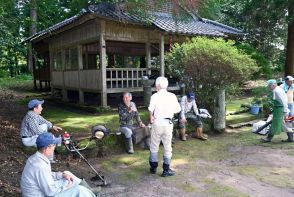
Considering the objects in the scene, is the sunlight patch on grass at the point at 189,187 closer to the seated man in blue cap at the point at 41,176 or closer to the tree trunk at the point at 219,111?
→ the seated man in blue cap at the point at 41,176

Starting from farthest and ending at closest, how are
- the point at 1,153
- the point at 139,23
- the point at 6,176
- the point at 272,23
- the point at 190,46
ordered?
1. the point at 272,23
2. the point at 139,23
3. the point at 190,46
4. the point at 1,153
5. the point at 6,176

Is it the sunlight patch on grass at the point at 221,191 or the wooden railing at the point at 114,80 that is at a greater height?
the wooden railing at the point at 114,80

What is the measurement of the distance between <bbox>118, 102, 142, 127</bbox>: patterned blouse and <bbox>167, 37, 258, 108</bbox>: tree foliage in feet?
8.98

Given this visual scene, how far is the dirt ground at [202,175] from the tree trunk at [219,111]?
180cm

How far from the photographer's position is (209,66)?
9.44 meters

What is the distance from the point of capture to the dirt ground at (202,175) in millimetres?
5428

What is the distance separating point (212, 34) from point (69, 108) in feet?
22.3

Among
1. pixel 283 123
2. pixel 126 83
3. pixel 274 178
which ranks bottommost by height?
pixel 274 178

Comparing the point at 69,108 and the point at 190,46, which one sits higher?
the point at 190,46

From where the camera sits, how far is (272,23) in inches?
809

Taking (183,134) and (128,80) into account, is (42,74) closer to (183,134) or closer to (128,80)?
(128,80)

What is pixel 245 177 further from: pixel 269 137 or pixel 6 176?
pixel 6 176

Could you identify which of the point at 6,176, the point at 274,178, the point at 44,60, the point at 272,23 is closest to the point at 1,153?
the point at 6,176

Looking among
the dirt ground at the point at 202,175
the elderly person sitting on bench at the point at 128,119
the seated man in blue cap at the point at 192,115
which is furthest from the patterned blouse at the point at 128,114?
the seated man in blue cap at the point at 192,115
